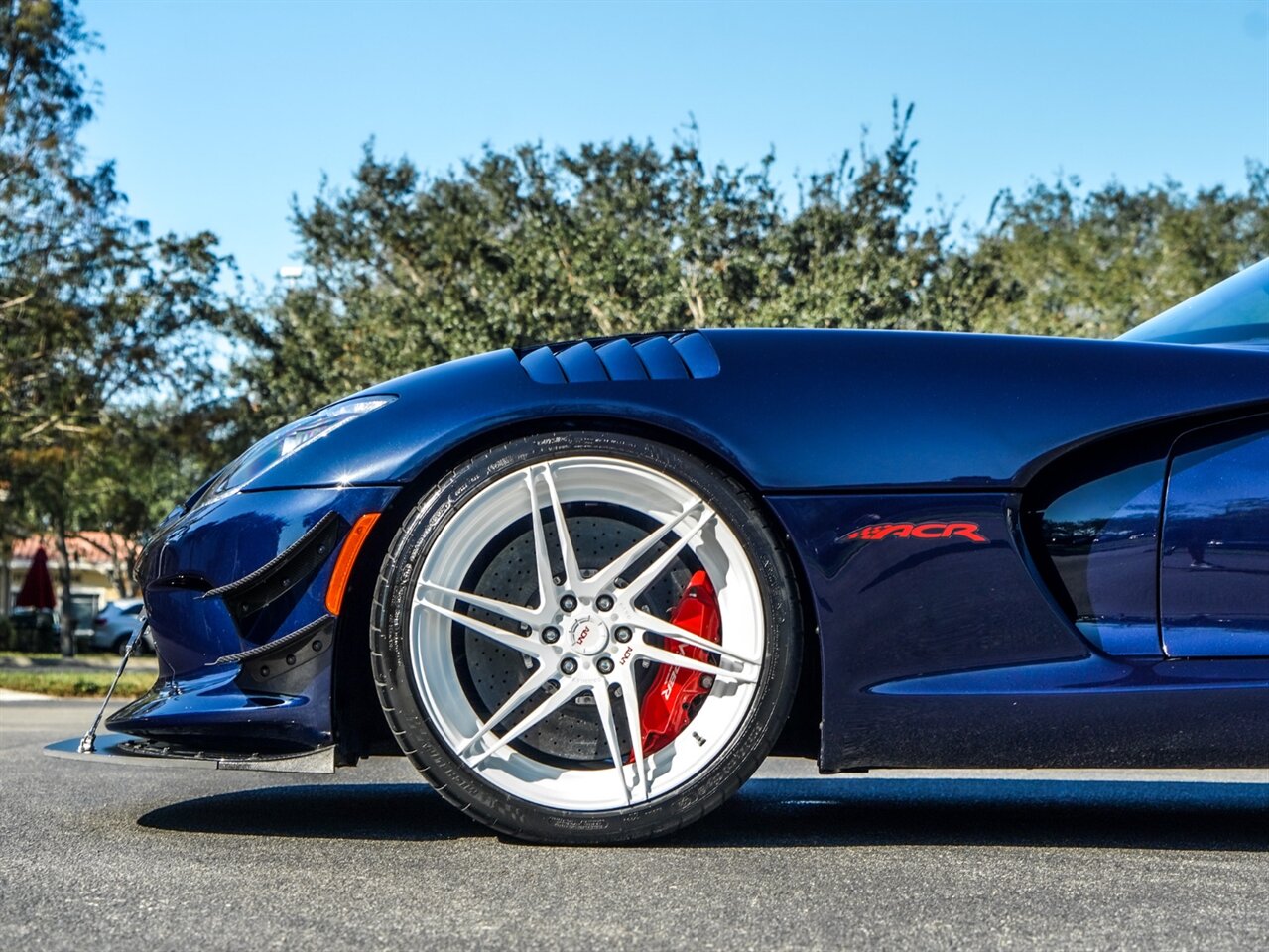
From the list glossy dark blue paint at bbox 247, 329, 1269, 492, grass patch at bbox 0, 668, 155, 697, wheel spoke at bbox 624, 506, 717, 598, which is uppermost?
glossy dark blue paint at bbox 247, 329, 1269, 492

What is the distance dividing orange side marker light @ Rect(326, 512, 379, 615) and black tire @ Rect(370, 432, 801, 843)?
74 mm

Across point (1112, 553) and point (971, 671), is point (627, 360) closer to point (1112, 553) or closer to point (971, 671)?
point (971, 671)

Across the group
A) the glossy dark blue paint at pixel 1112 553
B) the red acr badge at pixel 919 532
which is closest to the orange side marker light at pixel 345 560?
the red acr badge at pixel 919 532

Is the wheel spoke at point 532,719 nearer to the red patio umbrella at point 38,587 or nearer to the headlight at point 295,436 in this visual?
the headlight at point 295,436

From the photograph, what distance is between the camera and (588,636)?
287cm

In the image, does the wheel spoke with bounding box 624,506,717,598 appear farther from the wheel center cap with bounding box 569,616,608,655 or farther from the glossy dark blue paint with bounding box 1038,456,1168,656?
the glossy dark blue paint with bounding box 1038,456,1168,656

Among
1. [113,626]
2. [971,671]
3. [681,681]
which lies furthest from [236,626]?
[113,626]

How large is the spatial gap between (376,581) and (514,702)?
0.38 metres

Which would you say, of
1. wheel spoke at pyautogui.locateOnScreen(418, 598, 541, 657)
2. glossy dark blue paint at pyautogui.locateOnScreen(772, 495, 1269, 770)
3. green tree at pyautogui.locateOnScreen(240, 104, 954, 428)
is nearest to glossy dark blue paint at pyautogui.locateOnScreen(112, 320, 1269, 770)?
glossy dark blue paint at pyautogui.locateOnScreen(772, 495, 1269, 770)

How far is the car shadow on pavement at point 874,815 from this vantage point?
309cm

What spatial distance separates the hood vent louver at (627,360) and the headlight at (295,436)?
0.33 meters

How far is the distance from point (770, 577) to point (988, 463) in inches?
19.0

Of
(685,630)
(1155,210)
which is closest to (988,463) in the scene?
(685,630)

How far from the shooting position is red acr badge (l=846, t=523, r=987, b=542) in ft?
9.34
